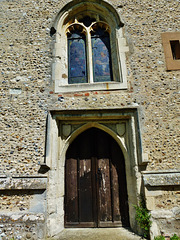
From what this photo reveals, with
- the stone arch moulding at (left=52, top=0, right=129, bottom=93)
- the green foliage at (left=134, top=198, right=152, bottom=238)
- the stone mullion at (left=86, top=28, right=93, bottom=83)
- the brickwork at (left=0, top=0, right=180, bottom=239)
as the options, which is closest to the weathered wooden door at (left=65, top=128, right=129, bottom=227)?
the green foliage at (left=134, top=198, right=152, bottom=238)

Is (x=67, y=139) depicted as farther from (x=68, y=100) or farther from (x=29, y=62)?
(x=29, y=62)

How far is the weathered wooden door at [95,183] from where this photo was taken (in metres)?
3.94

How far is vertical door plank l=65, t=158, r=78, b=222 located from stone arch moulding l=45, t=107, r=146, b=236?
0.19 m

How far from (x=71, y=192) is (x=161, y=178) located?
1976 millimetres

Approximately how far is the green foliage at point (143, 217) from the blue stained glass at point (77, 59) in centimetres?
319

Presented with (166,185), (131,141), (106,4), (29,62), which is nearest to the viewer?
(166,185)

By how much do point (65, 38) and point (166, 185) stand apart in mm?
4445

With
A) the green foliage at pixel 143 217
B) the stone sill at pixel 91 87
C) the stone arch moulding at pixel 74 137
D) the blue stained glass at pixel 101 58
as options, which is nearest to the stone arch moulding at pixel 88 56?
the stone sill at pixel 91 87

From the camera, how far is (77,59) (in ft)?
16.2

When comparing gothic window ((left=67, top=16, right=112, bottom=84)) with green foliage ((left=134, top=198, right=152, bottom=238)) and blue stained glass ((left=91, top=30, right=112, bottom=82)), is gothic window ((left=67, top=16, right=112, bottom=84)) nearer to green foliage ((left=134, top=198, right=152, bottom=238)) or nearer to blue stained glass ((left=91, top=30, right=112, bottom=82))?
blue stained glass ((left=91, top=30, right=112, bottom=82))

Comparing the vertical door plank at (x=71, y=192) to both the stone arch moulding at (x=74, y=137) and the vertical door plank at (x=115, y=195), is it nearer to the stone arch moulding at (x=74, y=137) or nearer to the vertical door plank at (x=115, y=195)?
the stone arch moulding at (x=74, y=137)

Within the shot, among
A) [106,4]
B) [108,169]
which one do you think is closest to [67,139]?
[108,169]

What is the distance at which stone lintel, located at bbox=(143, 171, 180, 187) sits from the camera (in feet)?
11.6

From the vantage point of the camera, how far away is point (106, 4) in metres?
4.99
